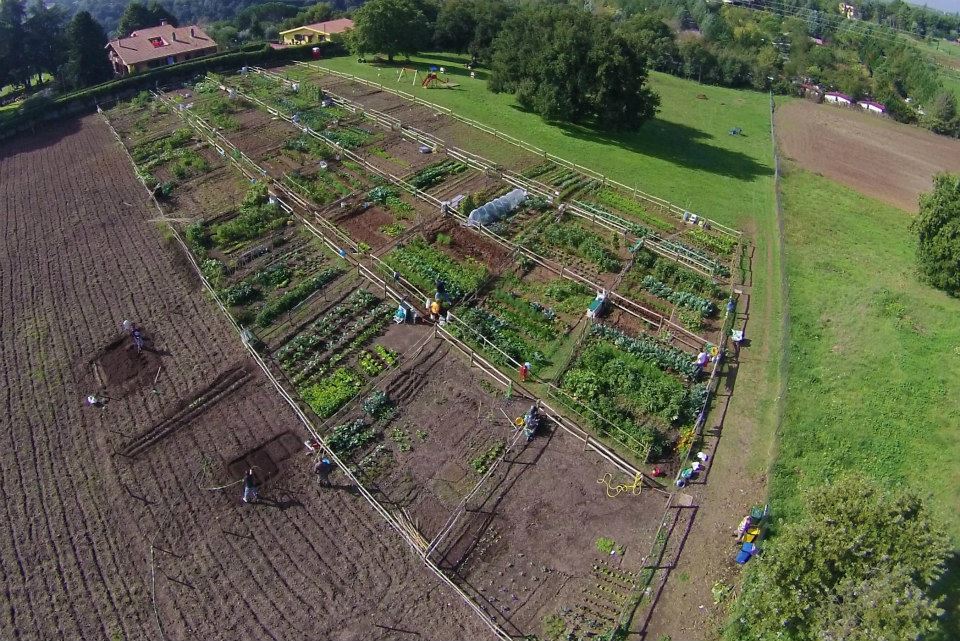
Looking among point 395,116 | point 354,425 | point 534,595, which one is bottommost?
point 534,595

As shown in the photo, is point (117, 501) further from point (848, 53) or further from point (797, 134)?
point (848, 53)

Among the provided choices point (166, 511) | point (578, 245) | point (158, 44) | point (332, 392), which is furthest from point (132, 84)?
point (166, 511)

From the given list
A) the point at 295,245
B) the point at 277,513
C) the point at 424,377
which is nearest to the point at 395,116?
the point at 295,245

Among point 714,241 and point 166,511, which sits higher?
point 714,241

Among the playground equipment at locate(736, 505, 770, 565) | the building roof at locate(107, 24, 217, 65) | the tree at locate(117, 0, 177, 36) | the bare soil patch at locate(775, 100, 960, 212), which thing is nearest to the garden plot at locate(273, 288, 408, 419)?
the playground equipment at locate(736, 505, 770, 565)

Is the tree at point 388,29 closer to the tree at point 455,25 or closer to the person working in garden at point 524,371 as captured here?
the tree at point 455,25

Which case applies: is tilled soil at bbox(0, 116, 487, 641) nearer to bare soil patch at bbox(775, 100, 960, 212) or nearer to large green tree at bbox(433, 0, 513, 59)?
bare soil patch at bbox(775, 100, 960, 212)

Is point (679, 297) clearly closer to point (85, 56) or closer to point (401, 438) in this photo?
point (401, 438)
